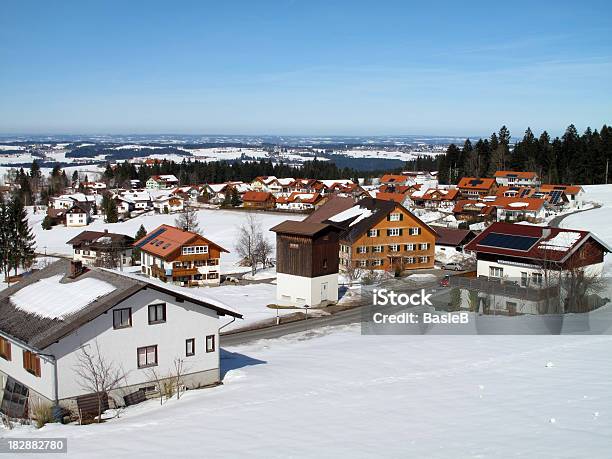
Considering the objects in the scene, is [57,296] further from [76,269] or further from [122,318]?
[122,318]

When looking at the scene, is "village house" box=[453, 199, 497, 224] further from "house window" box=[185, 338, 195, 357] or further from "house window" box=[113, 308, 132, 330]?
"house window" box=[113, 308, 132, 330]

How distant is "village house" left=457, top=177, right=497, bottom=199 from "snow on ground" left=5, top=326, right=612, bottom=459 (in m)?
81.0

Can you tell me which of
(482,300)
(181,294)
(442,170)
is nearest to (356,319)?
(482,300)

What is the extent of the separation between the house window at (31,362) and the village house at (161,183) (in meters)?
132

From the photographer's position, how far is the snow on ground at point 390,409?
1459cm

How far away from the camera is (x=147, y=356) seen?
69.0 feet

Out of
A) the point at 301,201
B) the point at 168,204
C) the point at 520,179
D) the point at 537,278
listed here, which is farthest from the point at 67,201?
the point at 537,278

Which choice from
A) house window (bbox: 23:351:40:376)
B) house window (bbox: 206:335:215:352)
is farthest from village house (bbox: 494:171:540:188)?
house window (bbox: 23:351:40:376)

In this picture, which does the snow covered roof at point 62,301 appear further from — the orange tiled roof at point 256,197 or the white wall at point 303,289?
the orange tiled roof at point 256,197

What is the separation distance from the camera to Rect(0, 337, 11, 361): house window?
69.5ft

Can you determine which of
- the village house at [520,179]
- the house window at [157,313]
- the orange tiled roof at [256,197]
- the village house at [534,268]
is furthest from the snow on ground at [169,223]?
the house window at [157,313]

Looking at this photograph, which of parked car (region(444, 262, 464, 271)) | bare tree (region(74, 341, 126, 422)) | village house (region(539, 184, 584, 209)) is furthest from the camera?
village house (region(539, 184, 584, 209))

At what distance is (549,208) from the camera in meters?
85.4

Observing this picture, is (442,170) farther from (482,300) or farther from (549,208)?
(482,300)
